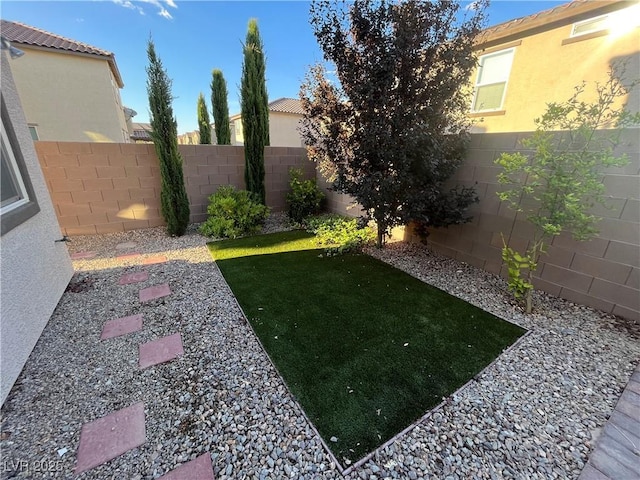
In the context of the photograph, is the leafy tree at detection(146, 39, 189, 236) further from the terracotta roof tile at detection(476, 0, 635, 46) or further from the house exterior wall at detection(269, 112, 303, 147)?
the house exterior wall at detection(269, 112, 303, 147)

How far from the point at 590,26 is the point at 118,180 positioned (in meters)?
10.00

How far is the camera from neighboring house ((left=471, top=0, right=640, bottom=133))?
197 inches

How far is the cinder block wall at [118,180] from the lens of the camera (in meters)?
4.90

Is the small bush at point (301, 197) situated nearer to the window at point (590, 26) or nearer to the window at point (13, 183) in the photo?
the window at point (13, 183)

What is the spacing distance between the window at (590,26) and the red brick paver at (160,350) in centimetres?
892

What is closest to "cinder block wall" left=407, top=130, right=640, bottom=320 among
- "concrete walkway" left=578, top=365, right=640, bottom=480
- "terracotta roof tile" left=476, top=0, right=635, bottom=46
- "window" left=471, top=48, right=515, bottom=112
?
"concrete walkway" left=578, top=365, right=640, bottom=480

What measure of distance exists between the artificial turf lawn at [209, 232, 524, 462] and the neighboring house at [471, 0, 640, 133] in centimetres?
443

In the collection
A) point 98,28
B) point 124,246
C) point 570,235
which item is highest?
point 98,28

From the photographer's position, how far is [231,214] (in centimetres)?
578

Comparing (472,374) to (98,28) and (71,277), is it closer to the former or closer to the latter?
(71,277)

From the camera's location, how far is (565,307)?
10.0 feet

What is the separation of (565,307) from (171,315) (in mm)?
4473

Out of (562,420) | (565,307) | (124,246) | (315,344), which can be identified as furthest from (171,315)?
(565,307)

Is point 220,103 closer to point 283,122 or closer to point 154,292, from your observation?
point 283,122
